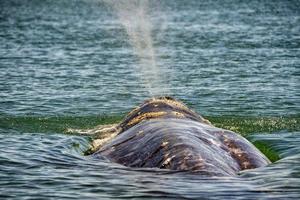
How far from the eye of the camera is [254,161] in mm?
15719

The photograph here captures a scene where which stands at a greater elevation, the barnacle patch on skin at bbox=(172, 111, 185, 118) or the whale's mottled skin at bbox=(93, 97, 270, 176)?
the barnacle patch on skin at bbox=(172, 111, 185, 118)

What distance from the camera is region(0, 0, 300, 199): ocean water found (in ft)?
44.6

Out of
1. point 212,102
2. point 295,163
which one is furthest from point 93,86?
point 295,163

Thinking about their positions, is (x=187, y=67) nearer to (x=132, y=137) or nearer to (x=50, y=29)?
(x=132, y=137)

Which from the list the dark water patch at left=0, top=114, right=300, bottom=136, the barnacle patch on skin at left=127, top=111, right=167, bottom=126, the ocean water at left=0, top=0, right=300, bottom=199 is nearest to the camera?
the ocean water at left=0, top=0, right=300, bottom=199

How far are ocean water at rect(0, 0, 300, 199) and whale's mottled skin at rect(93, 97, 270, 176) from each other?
39cm

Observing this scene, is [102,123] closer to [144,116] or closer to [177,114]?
[144,116]

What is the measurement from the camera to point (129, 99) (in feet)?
97.6

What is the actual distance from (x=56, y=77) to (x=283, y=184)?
928 inches

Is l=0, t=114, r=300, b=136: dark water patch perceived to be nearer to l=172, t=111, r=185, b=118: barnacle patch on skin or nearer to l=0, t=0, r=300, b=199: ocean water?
l=0, t=0, r=300, b=199: ocean water

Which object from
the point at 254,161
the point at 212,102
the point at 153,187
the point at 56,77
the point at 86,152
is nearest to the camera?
the point at 153,187

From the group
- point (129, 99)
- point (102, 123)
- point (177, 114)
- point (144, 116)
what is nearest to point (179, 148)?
point (177, 114)

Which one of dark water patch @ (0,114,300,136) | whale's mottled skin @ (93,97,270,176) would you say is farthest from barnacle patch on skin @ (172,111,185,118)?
dark water patch @ (0,114,300,136)

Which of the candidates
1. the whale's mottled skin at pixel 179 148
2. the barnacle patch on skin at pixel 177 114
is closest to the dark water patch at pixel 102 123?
the barnacle patch on skin at pixel 177 114
